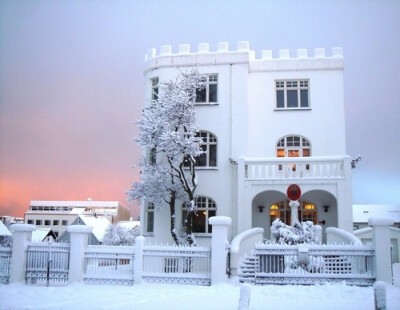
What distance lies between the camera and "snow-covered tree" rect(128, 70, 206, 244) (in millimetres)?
21203

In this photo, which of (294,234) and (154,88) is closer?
(294,234)

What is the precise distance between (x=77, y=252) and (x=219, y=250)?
441 centimetres

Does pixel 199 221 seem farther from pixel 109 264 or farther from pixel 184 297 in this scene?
pixel 184 297

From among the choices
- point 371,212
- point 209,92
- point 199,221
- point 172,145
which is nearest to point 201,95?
point 209,92

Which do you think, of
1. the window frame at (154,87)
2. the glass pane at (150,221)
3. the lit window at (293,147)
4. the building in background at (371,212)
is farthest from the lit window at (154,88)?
the building in background at (371,212)

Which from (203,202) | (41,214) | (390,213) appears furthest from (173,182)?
(41,214)

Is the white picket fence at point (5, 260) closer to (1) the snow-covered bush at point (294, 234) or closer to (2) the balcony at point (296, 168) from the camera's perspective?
(1) the snow-covered bush at point (294, 234)

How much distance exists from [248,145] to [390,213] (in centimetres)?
3523

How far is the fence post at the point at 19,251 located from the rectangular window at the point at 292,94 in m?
13.8

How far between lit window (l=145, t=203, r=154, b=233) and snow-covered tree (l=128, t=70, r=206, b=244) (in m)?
1.21

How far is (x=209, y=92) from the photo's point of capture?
24156mm

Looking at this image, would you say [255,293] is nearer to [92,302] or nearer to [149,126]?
[92,302]

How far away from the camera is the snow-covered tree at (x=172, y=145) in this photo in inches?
835

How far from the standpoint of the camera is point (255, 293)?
42.7 ft
